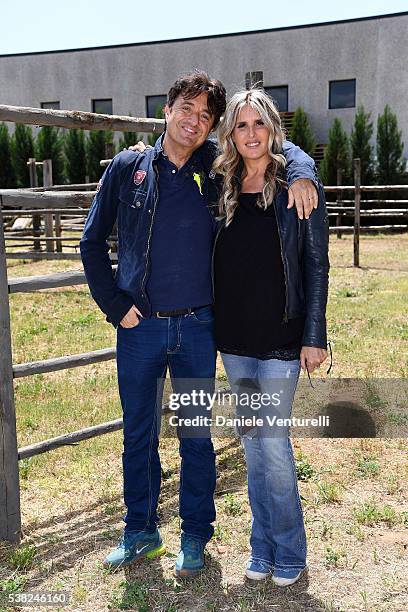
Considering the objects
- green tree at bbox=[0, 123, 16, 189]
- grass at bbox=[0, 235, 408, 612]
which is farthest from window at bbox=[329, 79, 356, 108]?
grass at bbox=[0, 235, 408, 612]

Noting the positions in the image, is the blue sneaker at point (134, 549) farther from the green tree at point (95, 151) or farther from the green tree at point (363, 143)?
the green tree at point (95, 151)

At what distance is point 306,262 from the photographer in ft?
8.59

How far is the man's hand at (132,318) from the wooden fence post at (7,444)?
71 cm

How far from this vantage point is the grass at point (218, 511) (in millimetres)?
2856

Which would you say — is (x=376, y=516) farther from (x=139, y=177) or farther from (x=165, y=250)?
(x=139, y=177)

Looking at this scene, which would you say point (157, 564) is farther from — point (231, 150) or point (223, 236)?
point (231, 150)

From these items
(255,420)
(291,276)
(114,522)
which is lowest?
(114,522)

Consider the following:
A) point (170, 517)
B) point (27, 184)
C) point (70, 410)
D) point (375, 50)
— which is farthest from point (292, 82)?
point (170, 517)

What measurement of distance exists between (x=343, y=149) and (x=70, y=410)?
1737 centimetres

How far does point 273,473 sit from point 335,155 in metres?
19.1

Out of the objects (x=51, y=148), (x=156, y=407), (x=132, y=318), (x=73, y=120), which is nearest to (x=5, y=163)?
(x=51, y=148)

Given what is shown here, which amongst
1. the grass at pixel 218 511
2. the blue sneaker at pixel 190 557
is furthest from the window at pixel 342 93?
the blue sneaker at pixel 190 557

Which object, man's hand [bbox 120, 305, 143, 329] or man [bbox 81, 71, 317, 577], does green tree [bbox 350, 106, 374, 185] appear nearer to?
man [bbox 81, 71, 317, 577]

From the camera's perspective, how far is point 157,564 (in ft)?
10.2
